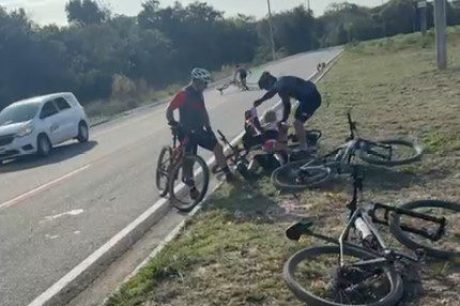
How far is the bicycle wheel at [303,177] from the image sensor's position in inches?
326

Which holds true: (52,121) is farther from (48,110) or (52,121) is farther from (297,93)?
(297,93)

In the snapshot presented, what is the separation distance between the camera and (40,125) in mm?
17656

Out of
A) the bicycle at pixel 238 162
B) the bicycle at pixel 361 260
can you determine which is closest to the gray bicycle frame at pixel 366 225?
the bicycle at pixel 361 260

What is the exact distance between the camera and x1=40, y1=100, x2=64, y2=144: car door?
18.0 metres

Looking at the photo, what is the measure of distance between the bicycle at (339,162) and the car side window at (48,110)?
445 inches

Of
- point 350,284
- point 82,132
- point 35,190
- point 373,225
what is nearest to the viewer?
point 350,284

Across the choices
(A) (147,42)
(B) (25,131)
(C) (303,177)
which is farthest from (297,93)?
(A) (147,42)

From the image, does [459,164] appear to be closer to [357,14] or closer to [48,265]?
[48,265]

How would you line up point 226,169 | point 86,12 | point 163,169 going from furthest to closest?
point 86,12 < point 163,169 < point 226,169

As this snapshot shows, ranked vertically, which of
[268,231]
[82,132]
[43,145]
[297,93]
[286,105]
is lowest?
[82,132]

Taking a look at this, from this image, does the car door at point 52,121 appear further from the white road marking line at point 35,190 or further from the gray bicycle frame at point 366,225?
the gray bicycle frame at point 366,225

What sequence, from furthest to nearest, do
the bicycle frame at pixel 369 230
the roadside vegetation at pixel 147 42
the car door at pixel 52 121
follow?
the roadside vegetation at pixel 147 42, the car door at pixel 52 121, the bicycle frame at pixel 369 230

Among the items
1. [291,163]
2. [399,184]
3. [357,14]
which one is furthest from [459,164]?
[357,14]

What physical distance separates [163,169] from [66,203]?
179cm
